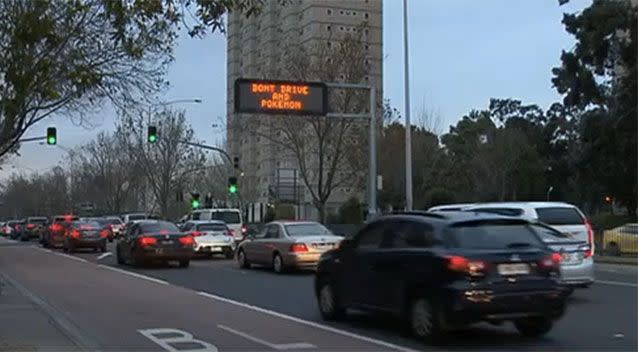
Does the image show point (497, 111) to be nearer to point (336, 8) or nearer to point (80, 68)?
point (336, 8)

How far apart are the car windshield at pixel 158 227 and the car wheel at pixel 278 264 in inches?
210

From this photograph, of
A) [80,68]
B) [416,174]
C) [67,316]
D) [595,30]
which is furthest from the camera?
[416,174]

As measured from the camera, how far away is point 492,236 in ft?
37.6

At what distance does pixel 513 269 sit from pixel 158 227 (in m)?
19.4

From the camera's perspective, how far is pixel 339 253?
1359cm

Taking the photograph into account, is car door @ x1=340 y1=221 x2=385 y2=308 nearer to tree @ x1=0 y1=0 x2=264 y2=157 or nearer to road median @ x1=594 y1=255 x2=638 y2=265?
tree @ x1=0 y1=0 x2=264 y2=157

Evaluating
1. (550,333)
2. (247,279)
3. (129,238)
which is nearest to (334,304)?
(550,333)

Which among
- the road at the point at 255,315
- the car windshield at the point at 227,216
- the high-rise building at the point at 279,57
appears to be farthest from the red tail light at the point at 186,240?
the high-rise building at the point at 279,57

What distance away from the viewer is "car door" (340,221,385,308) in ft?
41.3

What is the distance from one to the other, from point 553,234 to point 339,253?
16.7 ft

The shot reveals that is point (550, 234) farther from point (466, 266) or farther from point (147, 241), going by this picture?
point (147, 241)

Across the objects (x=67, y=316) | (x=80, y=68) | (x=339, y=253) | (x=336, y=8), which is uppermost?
(x=336, y=8)

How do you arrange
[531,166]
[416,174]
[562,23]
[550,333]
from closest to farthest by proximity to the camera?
[550,333]
[562,23]
[416,174]
[531,166]

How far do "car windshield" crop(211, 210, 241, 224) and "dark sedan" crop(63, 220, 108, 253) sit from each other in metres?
5.38
